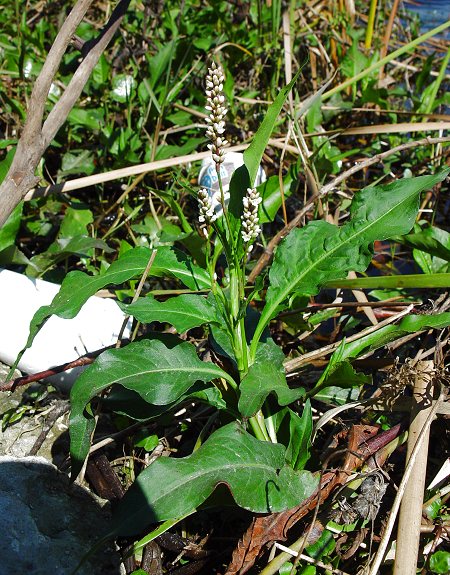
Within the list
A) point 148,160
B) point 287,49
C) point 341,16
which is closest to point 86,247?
point 148,160

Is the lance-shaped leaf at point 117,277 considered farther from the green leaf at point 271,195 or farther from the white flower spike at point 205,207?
the green leaf at point 271,195

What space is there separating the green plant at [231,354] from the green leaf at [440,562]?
31 centimetres

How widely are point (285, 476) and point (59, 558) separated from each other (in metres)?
0.52

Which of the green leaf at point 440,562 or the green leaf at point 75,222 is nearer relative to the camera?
the green leaf at point 440,562

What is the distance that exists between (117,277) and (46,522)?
1.89ft

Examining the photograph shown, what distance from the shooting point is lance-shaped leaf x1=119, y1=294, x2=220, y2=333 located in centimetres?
154

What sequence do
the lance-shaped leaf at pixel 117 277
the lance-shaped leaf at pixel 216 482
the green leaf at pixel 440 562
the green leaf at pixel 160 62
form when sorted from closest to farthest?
the lance-shaped leaf at pixel 216 482, the green leaf at pixel 440 562, the lance-shaped leaf at pixel 117 277, the green leaf at pixel 160 62

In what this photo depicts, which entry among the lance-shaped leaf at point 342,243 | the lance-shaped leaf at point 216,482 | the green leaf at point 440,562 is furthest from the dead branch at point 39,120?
the green leaf at point 440,562

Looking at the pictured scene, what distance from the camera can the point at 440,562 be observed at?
4.79 ft

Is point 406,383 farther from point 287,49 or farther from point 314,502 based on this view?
point 287,49

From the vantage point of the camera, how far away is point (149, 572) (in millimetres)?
1526

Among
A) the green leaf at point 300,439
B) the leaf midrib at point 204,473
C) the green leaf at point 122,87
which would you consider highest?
the green leaf at point 122,87

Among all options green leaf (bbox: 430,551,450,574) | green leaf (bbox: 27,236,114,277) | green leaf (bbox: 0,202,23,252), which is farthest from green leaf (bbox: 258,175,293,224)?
green leaf (bbox: 430,551,450,574)

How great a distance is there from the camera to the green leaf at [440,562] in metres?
1.46
